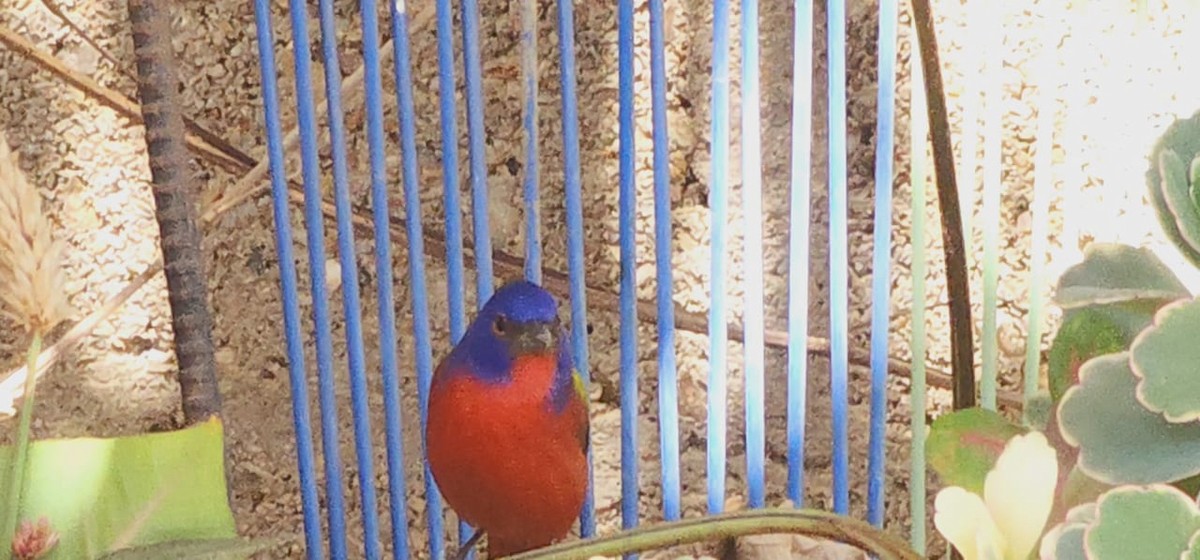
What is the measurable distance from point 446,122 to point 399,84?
0.02 m

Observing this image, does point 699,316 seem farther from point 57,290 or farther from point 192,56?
point 57,290

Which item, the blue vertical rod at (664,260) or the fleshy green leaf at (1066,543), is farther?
the blue vertical rod at (664,260)

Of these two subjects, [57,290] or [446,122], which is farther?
[446,122]

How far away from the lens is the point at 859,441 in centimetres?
65

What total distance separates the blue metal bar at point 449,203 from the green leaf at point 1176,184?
1.06ft

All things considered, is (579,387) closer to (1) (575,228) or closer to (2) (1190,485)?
(1) (575,228)

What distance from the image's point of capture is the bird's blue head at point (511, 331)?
438 millimetres

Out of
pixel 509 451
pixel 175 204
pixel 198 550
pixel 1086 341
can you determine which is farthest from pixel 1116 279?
pixel 175 204

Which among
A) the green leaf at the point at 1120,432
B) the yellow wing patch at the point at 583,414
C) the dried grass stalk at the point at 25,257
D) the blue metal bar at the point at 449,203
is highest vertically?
the blue metal bar at the point at 449,203

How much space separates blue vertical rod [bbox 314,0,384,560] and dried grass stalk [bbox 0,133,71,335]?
0.25m

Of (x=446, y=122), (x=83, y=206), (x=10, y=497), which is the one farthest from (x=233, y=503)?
(x=10, y=497)

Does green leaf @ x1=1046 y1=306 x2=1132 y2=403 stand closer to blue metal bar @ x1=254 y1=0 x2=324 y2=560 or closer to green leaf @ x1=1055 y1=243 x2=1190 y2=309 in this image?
green leaf @ x1=1055 y1=243 x2=1190 y2=309

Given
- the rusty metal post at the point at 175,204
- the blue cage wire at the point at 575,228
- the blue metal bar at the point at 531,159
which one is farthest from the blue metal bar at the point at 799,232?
the rusty metal post at the point at 175,204

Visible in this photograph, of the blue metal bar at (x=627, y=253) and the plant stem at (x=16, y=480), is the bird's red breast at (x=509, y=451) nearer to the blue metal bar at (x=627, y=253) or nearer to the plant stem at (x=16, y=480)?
the blue metal bar at (x=627, y=253)
